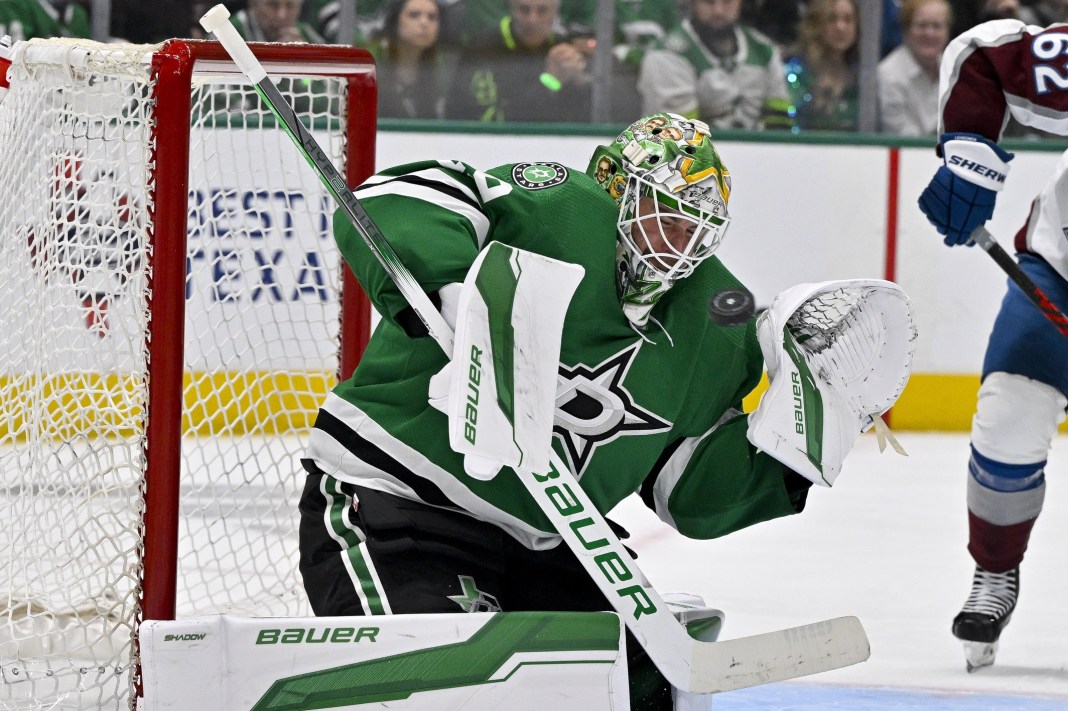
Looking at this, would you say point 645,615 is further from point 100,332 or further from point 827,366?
point 100,332

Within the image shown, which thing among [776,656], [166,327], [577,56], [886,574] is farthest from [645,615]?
[577,56]

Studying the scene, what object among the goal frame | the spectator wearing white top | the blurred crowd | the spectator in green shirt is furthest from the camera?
the spectator wearing white top

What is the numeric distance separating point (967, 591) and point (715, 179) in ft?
5.40

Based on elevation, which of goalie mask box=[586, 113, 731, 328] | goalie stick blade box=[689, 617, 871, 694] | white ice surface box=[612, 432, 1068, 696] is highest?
goalie mask box=[586, 113, 731, 328]

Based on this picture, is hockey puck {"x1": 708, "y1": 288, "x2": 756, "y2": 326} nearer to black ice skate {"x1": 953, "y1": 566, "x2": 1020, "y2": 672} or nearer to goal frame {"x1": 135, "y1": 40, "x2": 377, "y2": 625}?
goal frame {"x1": 135, "y1": 40, "x2": 377, "y2": 625}

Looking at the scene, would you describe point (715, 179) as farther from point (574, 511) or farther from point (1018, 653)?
point (1018, 653)

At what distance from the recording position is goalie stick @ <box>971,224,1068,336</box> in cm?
259

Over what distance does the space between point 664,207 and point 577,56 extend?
3447 mm

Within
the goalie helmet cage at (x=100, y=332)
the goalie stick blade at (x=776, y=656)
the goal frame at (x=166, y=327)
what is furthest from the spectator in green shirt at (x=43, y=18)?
the goalie stick blade at (x=776, y=656)

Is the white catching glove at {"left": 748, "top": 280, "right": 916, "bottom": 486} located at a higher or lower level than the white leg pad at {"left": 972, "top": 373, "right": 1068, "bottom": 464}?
higher

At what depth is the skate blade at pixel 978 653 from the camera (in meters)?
2.55

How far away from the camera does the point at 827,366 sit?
6.54ft

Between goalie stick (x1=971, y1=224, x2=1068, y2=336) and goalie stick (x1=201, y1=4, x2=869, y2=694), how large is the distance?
975 millimetres

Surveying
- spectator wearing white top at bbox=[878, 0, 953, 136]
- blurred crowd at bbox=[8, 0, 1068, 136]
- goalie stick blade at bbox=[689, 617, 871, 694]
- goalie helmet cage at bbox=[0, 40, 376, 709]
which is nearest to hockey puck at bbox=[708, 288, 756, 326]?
goalie stick blade at bbox=[689, 617, 871, 694]
